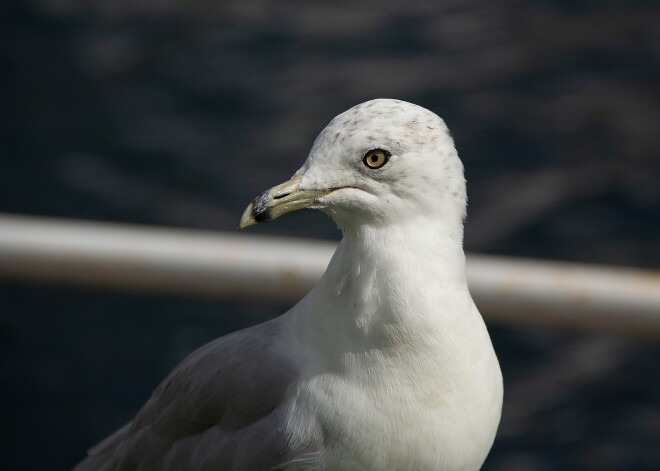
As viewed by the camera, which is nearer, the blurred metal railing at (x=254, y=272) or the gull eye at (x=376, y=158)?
the gull eye at (x=376, y=158)

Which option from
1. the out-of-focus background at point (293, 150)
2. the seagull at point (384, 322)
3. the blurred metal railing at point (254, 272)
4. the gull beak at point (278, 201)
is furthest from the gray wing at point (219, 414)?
the out-of-focus background at point (293, 150)

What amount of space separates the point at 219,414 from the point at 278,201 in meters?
0.56

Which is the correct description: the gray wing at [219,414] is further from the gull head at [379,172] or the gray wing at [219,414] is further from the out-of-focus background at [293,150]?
the out-of-focus background at [293,150]

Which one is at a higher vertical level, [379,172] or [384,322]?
[379,172]

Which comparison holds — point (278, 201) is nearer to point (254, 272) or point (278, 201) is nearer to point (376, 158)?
point (376, 158)

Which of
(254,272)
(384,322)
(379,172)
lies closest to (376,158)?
(379,172)

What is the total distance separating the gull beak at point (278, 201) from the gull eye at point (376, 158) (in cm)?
9

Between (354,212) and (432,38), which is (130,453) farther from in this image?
(432,38)

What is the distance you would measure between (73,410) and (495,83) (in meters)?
3.20

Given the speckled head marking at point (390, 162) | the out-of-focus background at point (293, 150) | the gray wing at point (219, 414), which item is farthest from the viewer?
the out-of-focus background at point (293, 150)

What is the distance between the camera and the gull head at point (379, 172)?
202 cm

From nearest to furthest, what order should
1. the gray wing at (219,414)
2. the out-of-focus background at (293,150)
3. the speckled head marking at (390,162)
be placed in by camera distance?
the speckled head marking at (390,162) < the gray wing at (219,414) < the out-of-focus background at (293,150)

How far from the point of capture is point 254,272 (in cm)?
246

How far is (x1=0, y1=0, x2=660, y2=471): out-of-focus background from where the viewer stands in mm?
5676
